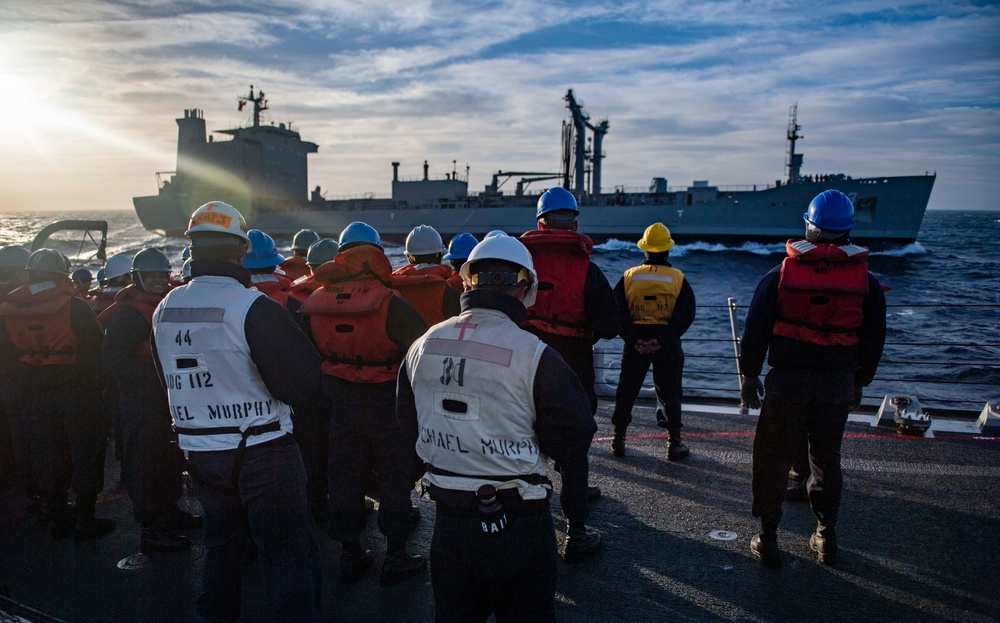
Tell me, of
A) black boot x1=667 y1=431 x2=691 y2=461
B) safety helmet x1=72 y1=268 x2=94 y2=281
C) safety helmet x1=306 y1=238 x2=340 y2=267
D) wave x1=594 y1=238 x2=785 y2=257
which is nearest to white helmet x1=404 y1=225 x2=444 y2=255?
safety helmet x1=306 y1=238 x2=340 y2=267

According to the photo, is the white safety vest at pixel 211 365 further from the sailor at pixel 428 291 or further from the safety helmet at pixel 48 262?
the safety helmet at pixel 48 262

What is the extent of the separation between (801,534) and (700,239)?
4345cm

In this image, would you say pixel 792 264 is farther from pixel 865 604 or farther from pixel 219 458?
pixel 219 458

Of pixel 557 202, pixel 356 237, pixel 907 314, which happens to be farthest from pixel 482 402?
pixel 907 314

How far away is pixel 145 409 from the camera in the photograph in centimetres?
374

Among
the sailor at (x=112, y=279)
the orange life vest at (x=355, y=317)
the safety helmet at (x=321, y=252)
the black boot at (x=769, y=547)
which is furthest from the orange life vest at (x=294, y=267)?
the black boot at (x=769, y=547)

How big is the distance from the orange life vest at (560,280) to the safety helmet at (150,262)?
2316 millimetres

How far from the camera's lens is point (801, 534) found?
12.3 ft

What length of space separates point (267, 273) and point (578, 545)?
300 cm

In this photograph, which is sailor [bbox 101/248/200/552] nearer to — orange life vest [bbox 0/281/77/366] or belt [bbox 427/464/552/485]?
orange life vest [bbox 0/281/77/366]

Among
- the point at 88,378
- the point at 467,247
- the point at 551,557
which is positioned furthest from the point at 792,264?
the point at 88,378

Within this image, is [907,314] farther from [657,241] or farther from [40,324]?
[40,324]

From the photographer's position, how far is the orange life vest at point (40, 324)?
394 cm

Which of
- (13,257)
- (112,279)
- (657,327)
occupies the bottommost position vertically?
(657,327)
